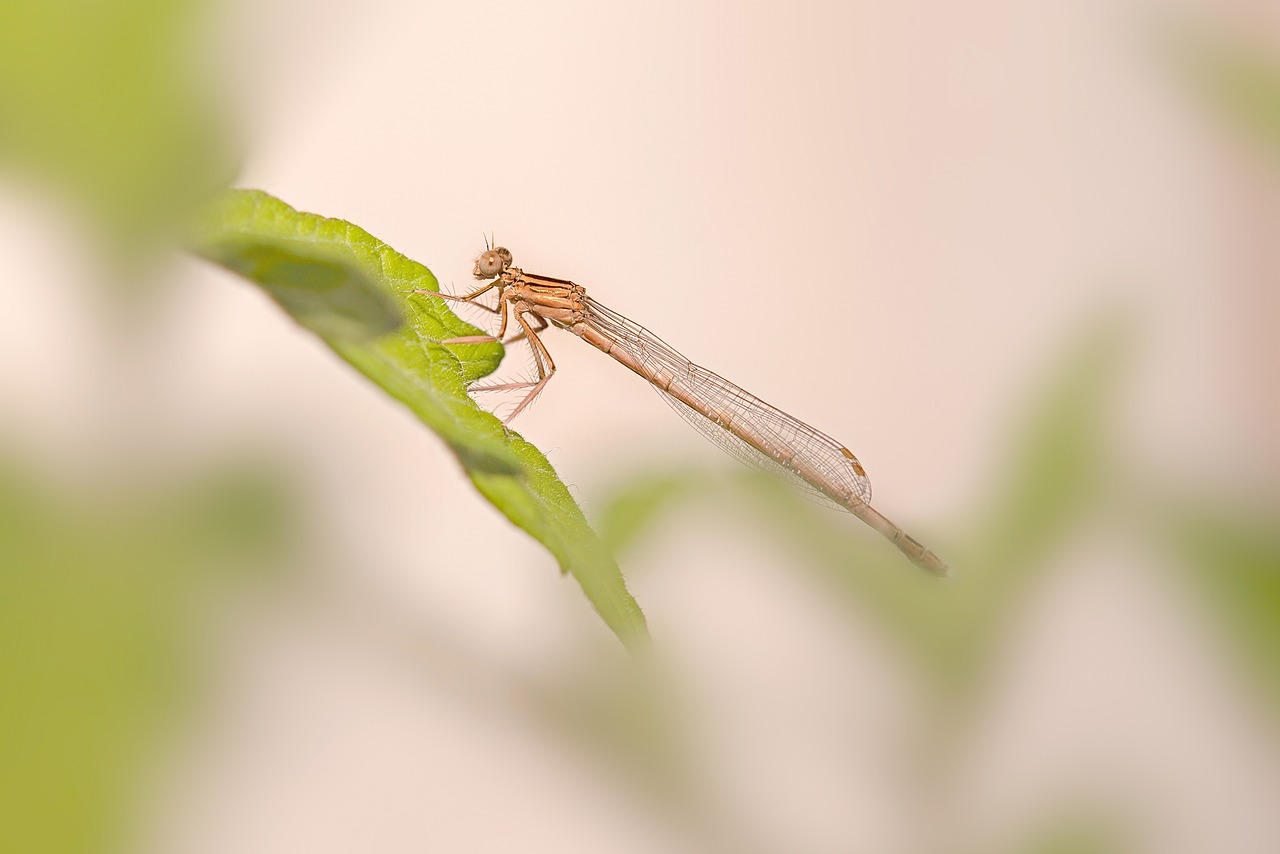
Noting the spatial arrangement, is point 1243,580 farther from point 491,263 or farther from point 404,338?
point 491,263

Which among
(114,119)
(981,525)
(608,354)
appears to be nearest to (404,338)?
(114,119)

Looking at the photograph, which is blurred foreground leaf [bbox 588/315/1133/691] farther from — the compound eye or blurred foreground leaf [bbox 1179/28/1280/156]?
the compound eye

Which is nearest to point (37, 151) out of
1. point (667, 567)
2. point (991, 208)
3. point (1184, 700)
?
point (667, 567)

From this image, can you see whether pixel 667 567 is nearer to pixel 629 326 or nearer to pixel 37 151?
pixel 629 326

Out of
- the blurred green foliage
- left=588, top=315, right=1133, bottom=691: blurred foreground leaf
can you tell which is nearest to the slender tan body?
left=588, top=315, right=1133, bottom=691: blurred foreground leaf

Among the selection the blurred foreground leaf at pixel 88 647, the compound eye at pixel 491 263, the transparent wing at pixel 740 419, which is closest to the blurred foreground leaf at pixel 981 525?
the blurred foreground leaf at pixel 88 647

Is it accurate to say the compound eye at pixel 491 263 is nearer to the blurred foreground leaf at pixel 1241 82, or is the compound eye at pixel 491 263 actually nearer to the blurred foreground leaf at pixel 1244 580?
the blurred foreground leaf at pixel 1241 82
